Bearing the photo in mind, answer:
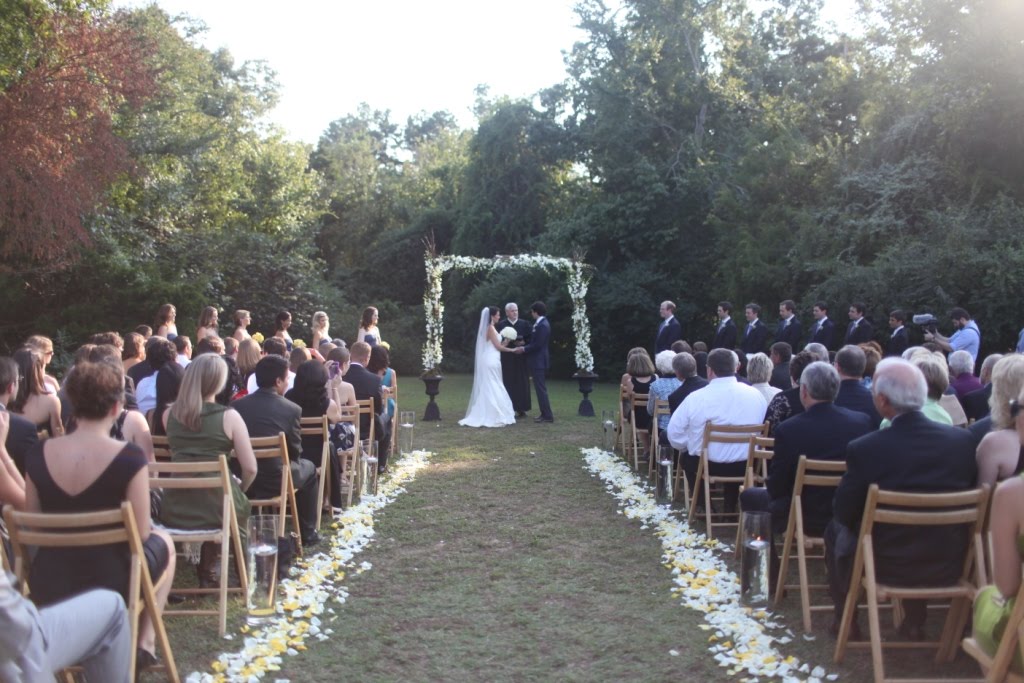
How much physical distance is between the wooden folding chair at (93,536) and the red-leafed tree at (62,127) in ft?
44.5

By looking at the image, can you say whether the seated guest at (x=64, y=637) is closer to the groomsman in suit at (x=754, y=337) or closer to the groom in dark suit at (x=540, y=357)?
the groom in dark suit at (x=540, y=357)

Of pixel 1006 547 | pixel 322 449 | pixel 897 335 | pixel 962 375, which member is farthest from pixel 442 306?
pixel 1006 547

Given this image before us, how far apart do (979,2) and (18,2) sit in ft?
57.1

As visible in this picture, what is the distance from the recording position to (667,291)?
27.8 m

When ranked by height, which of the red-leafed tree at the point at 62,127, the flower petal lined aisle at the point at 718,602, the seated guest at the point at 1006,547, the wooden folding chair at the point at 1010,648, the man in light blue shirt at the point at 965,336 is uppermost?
the red-leafed tree at the point at 62,127

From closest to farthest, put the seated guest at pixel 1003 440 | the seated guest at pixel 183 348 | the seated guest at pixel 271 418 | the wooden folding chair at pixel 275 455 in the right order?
the seated guest at pixel 1003 440
the wooden folding chair at pixel 275 455
the seated guest at pixel 271 418
the seated guest at pixel 183 348

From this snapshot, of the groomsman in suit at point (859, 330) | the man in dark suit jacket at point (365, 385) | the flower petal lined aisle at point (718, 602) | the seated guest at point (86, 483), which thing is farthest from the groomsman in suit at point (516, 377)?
the seated guest at point (86, 483)

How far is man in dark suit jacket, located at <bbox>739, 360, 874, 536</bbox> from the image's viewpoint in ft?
19.5

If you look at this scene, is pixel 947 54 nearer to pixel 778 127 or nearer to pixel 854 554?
pixel 778 127

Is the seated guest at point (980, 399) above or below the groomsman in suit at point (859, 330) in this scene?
below

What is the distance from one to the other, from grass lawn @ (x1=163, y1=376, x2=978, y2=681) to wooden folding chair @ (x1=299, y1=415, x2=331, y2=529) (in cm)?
58

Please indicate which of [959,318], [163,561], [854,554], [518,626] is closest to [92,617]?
[163,561]

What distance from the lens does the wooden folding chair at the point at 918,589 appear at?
4.54 meters

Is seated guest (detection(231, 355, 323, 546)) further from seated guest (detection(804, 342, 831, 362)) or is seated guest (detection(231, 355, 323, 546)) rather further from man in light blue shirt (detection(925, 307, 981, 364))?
man in light blue shirt (detection(925, 307, 981, 364))
